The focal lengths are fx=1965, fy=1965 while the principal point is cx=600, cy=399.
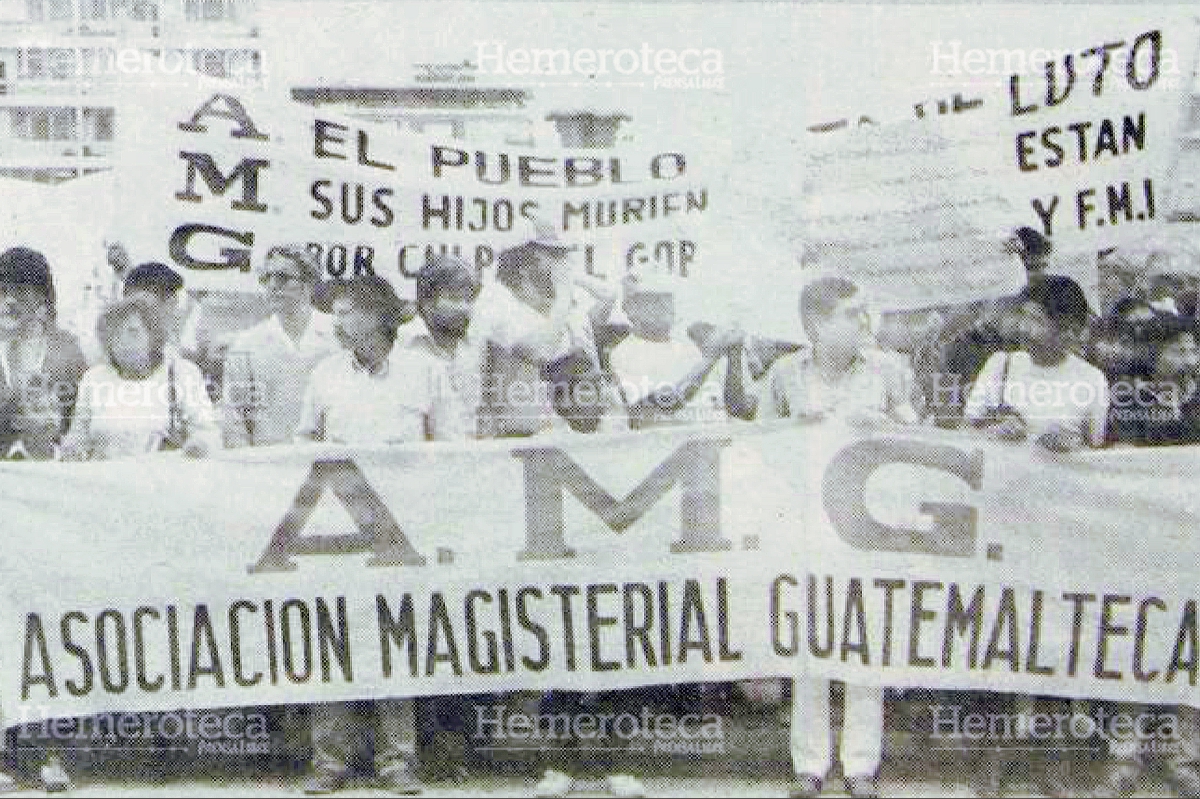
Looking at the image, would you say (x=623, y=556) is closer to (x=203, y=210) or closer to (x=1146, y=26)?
(x=203, y=210)

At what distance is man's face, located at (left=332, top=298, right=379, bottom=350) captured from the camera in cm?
575

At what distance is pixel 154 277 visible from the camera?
5719mm

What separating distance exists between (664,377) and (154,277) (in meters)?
1.51

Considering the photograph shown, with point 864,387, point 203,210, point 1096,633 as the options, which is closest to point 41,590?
point 203,210

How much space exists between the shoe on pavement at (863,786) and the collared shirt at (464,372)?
4.94ft

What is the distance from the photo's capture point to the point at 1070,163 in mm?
5633

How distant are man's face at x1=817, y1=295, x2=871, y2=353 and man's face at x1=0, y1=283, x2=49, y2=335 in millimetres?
2274

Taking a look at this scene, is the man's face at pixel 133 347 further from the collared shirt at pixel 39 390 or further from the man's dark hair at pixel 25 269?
the man's dark hair at pixel 25 269

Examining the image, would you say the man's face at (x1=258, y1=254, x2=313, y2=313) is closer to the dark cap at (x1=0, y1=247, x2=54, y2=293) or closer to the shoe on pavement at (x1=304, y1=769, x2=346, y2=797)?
the dark cap at (x1=0, y1=247, x2=54, y2=293)

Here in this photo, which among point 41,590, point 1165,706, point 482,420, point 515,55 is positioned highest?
point 515,55

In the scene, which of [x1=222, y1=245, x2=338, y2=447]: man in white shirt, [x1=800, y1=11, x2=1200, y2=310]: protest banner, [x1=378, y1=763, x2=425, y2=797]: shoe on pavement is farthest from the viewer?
[x1=378, y1=763, x2=425, y2=797]: shoe on pavement

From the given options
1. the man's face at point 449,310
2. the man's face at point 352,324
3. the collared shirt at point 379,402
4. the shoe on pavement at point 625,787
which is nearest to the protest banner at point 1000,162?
the man's face at point 449,310

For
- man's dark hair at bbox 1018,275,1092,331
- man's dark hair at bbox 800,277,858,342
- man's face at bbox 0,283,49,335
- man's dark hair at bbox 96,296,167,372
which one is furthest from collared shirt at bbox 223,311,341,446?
man's dark hair at bbox 1018,275,1092,331

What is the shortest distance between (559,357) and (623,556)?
610 millimetres
